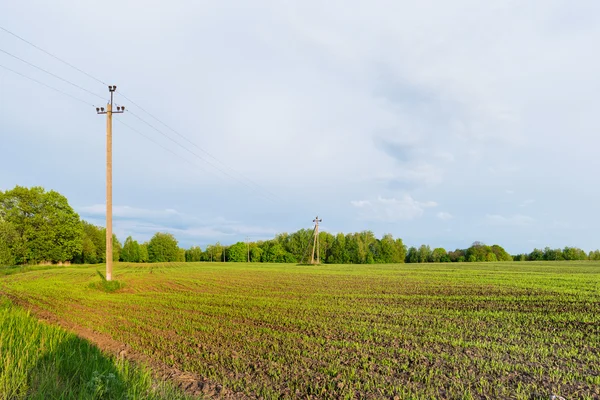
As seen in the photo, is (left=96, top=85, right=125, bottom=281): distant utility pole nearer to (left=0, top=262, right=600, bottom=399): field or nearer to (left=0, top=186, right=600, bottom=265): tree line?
(left=0, top=262, right=600, bottom=399): field

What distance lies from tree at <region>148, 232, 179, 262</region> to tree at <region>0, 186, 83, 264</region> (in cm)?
4625

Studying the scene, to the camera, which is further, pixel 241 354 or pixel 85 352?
pixel 241 354

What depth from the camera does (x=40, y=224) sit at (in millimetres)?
49906

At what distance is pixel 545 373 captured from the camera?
6.31 meters

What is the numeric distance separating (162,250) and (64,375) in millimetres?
102096

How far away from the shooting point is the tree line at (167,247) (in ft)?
160

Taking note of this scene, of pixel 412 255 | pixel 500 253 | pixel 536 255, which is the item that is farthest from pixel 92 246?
pixel 500 253

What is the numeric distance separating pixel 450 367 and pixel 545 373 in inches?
67.0

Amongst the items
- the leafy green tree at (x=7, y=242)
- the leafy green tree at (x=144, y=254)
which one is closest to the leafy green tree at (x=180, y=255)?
the leafy green tree at (x=144, y=254)

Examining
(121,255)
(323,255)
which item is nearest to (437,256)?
(323,255)

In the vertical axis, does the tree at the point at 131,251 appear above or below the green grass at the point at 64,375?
below

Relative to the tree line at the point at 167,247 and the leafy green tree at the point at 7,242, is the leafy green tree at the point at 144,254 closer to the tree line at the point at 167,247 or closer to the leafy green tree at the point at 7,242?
the tree line at the point at 167,247

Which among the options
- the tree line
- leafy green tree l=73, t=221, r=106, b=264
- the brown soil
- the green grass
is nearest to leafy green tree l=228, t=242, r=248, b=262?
the tree line

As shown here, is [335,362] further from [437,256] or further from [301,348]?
[437,256]
